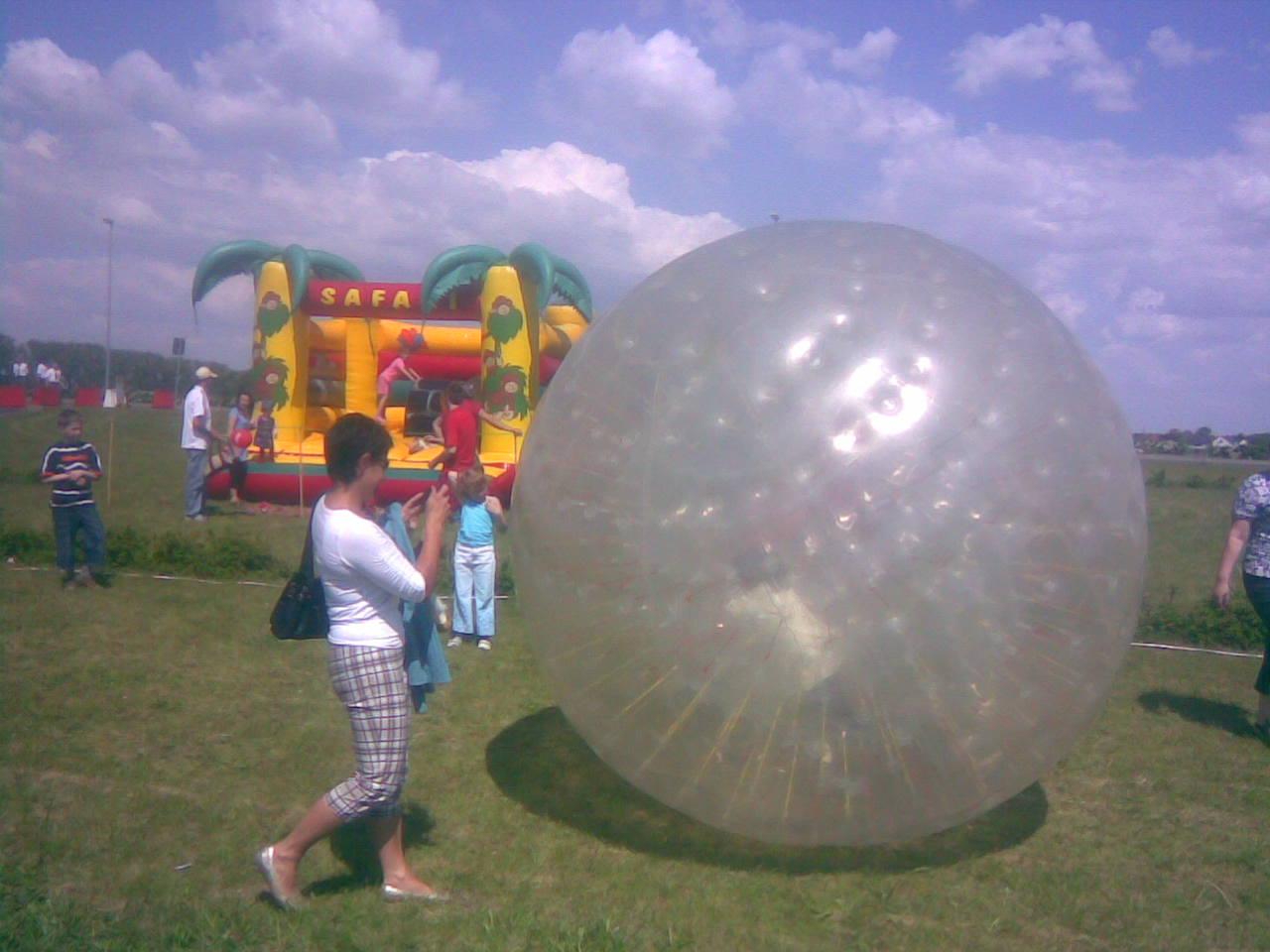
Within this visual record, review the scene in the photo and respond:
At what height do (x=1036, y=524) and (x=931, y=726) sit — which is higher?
(x=1036, y=524)

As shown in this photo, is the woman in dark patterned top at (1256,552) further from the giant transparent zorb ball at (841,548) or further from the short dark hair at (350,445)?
the short dark hair at (350,445)

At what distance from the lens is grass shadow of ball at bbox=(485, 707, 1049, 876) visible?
4434mm

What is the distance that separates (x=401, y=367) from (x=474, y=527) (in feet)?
31.6

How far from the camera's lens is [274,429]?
16.3 m

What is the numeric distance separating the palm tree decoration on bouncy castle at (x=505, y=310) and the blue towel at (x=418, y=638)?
10857 mm

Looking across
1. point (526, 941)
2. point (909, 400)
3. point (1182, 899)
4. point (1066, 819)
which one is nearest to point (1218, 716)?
point (1066, 819)

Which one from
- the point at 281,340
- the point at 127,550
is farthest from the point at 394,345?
the point at 127,550

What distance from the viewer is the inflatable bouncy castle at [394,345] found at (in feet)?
50.8

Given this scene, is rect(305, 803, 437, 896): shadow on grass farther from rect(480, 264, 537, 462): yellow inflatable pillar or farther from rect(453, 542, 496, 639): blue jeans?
rect(480, 264, 537, 462): yellow inflatable pillar

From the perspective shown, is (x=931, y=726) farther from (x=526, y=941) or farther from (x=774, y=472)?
(x=526, y=941)

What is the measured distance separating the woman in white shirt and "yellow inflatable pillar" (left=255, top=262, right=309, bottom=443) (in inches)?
522

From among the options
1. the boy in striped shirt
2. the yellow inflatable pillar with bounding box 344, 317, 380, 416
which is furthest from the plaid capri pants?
the yellow inflatable pillar with bounding box 344, 317, 380, 416

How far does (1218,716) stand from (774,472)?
451 cm

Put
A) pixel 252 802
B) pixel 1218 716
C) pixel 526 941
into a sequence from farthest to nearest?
pixel 1218 716
pixel 252 802
pixel 526 941
